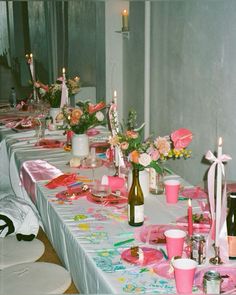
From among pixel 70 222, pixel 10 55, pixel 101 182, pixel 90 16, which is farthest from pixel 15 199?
pixel 10 55

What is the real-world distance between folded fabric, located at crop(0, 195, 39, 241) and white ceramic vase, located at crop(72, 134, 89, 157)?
1.54ft

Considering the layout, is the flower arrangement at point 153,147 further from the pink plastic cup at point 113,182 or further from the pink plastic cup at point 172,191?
the pink plastic cup at point 113,182

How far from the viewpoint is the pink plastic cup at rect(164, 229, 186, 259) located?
142 centimetres

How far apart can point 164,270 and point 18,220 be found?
1.09 meters

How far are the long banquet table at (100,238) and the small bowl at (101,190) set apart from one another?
0.16ft

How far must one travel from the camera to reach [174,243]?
1.42 metres

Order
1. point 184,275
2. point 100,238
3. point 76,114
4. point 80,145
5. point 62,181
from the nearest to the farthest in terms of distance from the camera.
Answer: point 184,275, point 100,238, point 62,181, point 76,114, point 80,145

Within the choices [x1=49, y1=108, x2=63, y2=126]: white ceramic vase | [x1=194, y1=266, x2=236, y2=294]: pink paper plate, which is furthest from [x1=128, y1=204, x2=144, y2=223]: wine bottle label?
[x1=49, y1=108, x2=63, y2=126]: white ceramic vase

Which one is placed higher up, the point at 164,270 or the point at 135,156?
the point at 135,156

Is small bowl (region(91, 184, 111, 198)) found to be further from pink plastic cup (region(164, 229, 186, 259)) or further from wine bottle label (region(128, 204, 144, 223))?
pink plastic cup (region(164, 229, 186, 259))

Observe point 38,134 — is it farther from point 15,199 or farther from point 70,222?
point 70,222

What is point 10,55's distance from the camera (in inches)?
268

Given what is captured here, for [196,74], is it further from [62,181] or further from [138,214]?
[138,214]

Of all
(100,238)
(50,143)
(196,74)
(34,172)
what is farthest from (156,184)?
(196,74)
